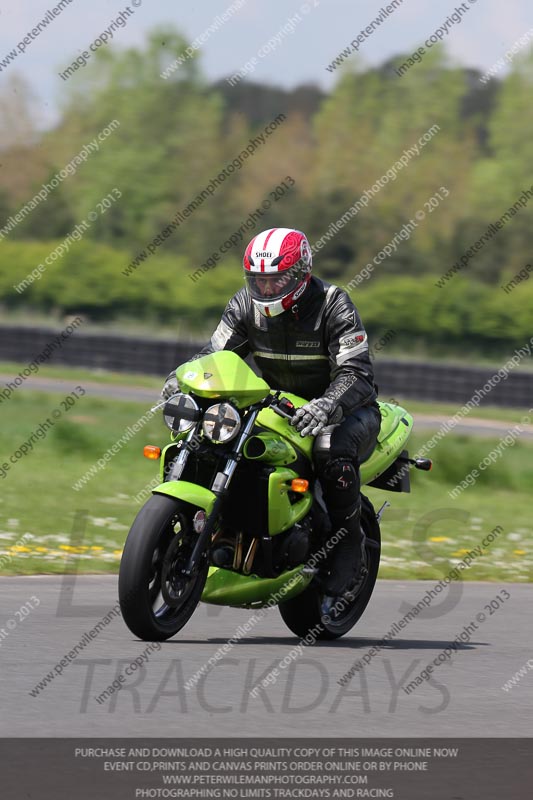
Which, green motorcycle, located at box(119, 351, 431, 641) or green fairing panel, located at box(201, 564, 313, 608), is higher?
green motorcycle, located at box(119, 351, 431, 641)

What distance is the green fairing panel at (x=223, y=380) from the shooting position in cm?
684

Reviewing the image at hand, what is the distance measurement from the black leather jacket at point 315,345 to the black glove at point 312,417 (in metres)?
0.12

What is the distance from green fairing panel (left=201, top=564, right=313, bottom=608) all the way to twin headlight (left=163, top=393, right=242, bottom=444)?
0.65m

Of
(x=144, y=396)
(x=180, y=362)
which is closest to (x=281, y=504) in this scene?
(x=144, y=396)

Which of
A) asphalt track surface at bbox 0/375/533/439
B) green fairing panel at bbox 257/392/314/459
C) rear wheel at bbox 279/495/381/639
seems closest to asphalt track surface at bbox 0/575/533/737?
rear wheel at bbox 279/495/381/639

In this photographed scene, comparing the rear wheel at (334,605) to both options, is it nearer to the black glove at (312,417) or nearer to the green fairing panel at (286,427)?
the green fairing panel at (286,427)

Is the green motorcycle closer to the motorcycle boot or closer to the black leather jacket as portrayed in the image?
the motorcycle boot

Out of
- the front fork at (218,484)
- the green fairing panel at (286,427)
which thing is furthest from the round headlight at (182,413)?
the green fairing panel at (286,427)

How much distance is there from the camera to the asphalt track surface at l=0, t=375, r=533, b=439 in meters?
27.8

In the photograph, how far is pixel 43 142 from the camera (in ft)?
287

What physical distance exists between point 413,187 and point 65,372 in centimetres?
4804

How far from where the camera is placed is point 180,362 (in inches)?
1178

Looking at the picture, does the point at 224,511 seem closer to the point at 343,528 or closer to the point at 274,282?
the point at 343,528

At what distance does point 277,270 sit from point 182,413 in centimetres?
88
